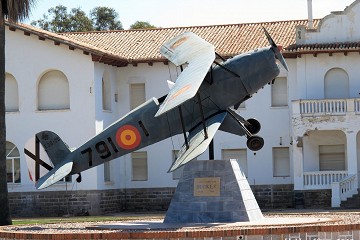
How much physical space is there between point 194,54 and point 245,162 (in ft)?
86.0

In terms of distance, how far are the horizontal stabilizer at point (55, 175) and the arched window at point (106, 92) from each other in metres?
25.0

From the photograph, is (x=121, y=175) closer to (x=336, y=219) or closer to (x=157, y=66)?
(x=157, y=66)

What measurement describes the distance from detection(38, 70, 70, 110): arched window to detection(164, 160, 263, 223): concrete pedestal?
83.1 feet

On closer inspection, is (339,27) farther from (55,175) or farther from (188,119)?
(55,175)

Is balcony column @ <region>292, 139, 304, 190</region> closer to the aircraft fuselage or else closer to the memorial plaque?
the aircraft fuselage

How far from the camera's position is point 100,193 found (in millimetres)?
54406

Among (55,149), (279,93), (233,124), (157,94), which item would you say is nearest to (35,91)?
(157,94)

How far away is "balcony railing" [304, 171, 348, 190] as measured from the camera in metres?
53.8

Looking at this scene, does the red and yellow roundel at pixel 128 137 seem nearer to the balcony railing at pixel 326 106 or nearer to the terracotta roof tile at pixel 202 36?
the balcony railing at pixel 326 106

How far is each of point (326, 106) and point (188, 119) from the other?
2371 cm

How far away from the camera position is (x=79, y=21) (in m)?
91.2

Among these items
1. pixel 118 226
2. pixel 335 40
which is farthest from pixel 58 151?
pixel 335 40

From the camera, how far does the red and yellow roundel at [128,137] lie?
31422 millimetres

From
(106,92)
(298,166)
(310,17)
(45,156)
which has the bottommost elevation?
(45,156)
